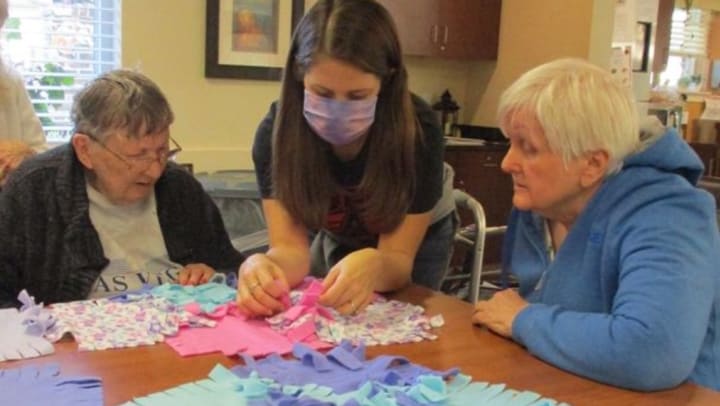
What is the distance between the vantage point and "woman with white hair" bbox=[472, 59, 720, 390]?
1048mm

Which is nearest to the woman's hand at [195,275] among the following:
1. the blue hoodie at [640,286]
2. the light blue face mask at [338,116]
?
the light blue face mask at [338,116]

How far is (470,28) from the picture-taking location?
4.82 metres


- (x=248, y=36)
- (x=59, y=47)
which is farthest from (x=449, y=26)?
(x=59, y=47)

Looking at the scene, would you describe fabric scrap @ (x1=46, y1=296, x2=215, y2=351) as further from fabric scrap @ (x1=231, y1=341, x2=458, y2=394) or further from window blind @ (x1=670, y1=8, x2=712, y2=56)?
window blind @ (x1=670, y1=8, x2=712, y2=56)

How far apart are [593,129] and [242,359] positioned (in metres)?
0.63

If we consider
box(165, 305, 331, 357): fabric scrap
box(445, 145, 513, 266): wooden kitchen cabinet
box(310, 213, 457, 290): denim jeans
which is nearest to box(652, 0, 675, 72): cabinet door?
box(445, 145, 513, 266): wooden kitchen cabinet

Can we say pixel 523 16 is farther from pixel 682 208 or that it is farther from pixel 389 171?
pixel 682 208

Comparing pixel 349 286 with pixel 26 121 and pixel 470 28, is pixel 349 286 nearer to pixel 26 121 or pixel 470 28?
pixel 26 121

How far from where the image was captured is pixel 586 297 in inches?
48.1

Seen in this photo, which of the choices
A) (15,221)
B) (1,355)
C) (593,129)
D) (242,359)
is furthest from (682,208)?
(15,221)

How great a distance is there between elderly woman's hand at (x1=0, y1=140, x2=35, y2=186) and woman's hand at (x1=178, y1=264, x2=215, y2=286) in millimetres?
559

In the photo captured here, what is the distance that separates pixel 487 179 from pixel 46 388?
3863 millimetres

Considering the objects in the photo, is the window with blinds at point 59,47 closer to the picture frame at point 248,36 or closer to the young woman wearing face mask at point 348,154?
the picture frame at point 248,36

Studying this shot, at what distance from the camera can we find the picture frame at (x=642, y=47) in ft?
15.7
